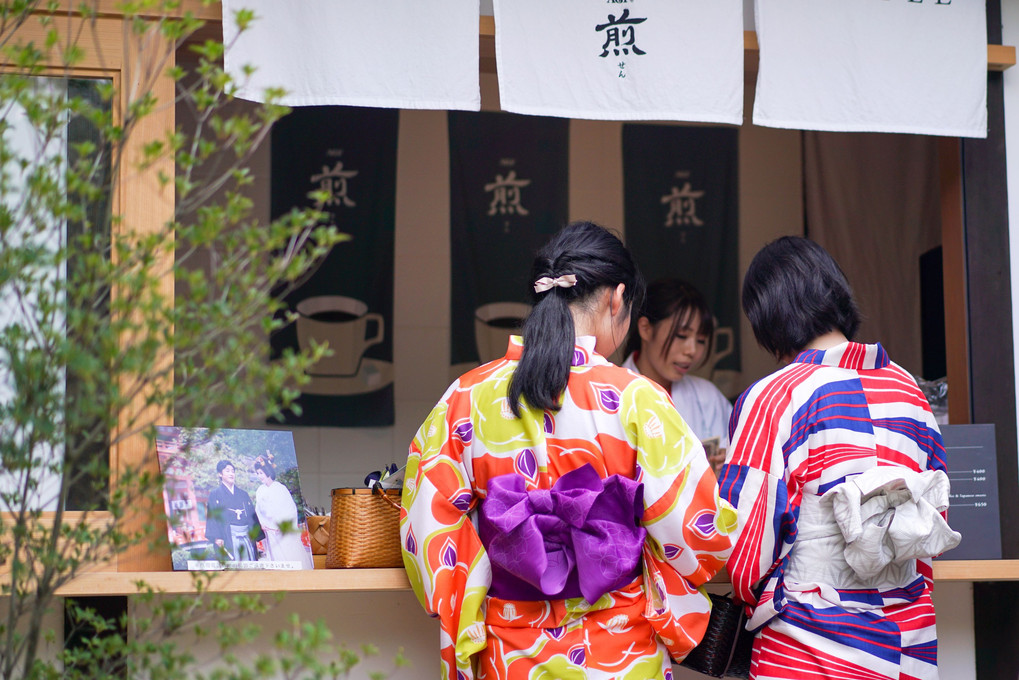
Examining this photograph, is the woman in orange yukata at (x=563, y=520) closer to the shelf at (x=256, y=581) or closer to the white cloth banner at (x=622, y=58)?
the shelf at (x=256, y=581)

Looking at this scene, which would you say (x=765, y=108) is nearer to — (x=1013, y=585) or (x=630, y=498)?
(x=630, y=498)

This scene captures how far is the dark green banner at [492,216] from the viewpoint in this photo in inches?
210

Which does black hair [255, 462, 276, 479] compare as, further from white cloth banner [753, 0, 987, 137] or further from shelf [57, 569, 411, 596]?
white cloth banner [753, 0, 987, 137]

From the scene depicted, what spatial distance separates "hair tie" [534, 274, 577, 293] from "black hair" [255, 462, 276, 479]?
34.0 inches

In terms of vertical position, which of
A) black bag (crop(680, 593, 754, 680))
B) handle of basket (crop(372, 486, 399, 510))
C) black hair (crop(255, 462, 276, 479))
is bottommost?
black bag (crop(680, 593, 754, 680))

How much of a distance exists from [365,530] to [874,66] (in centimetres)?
199

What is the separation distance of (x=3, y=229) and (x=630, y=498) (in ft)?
4.39

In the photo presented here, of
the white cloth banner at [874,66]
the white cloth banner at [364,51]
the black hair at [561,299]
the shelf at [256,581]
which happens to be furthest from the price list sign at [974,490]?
the white cloth banner at [364,51]

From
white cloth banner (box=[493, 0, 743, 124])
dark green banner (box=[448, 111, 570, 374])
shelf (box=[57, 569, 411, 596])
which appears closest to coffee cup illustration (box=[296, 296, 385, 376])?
dark green banner (box=[448, 111, 570, 374])

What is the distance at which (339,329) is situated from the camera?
17.1ft

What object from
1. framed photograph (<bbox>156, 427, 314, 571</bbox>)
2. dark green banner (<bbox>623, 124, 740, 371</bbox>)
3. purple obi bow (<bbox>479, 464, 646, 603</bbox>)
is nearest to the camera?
purple obi bow (<bbox>479, 464, 646, 603</bbox>)

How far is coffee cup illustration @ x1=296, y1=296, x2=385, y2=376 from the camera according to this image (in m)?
5.16

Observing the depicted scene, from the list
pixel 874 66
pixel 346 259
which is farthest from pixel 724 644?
pixel 346 259

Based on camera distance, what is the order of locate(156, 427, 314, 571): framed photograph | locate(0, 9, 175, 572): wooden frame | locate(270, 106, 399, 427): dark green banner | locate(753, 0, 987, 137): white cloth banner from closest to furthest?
1. locate(156, 427, 314, 571): framed photograph
2. locate(0, 9, 175, 572): wooden frame
3. locate(753, 0, 987, 137): white cloth banner
4. locate(270, 106, 399, 427): dark green banner
